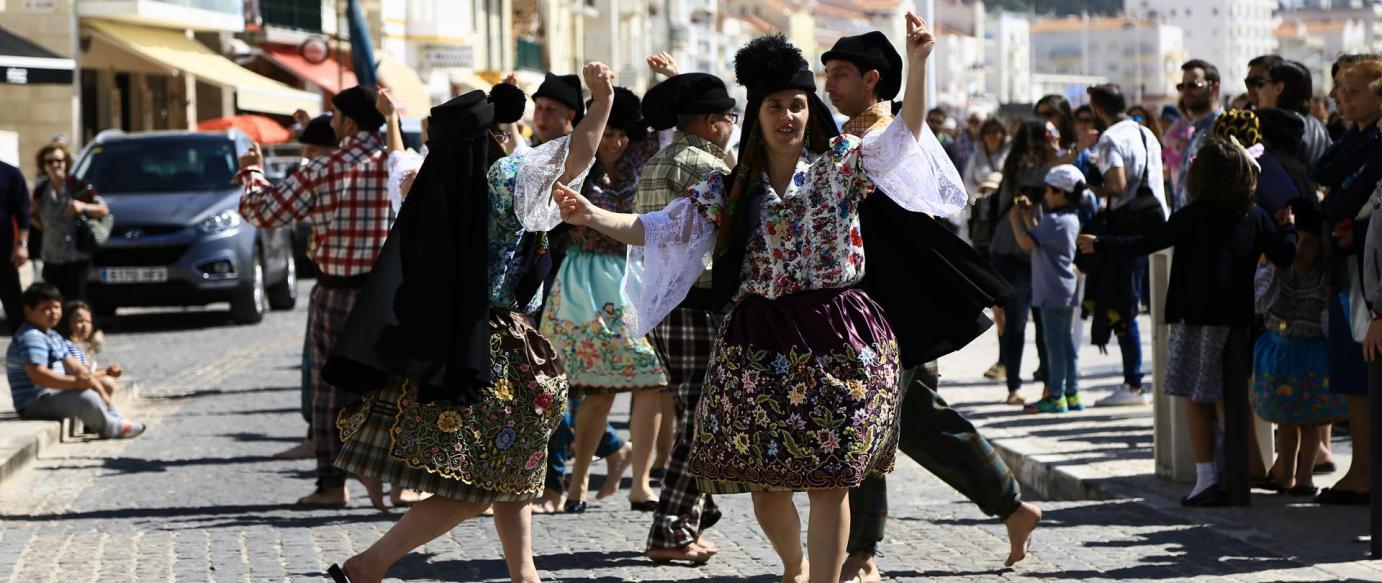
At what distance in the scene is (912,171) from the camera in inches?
246

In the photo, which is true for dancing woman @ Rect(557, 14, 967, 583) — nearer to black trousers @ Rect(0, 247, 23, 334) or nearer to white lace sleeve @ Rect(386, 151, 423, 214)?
white lace sleeve @ Rect(386, 151, 423, 214)

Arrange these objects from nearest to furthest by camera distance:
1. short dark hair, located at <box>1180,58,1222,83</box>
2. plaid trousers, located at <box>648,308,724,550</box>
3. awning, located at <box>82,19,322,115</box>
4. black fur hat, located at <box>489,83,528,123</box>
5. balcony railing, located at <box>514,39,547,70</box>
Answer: black fur hat, located at <box>489,83,528,123</box>, plaid trousers, located at <box>648,308,724,550</box>, short dark hair, located at <box>1180,58,1222,83</box>, awning, located at <box>82,19,322,115</box>, balcony railing, located at <box>514,39,547,70</box>

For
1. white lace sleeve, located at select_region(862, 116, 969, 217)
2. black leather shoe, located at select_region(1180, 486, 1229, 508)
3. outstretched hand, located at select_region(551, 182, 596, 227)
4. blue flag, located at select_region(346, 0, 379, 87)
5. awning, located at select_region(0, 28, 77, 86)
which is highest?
blue flag, located at select_region(346, 0, 379, 87)

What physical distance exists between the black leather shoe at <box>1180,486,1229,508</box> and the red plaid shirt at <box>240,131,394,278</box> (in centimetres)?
353

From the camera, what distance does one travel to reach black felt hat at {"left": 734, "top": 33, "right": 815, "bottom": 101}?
6.28 meters

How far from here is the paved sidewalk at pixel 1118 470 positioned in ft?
25.8

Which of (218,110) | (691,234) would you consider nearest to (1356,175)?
(691,234)

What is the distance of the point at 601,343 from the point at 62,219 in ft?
32.6

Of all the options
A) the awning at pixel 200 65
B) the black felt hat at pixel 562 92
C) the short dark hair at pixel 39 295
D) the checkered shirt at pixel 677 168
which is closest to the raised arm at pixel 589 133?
the checkered shirt at pixel 677 168

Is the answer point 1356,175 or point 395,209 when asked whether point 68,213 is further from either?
point 1356,175

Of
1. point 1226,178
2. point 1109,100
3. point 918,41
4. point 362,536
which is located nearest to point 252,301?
point 1109,100

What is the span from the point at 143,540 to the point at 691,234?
10.6 ft

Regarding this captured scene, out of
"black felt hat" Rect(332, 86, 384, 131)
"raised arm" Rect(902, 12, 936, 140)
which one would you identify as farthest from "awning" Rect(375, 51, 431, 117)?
"raised arm" Rect(902, 12, 936, 140)

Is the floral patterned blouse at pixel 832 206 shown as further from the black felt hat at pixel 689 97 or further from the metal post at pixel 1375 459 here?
the metal post at pixel 1375 459
